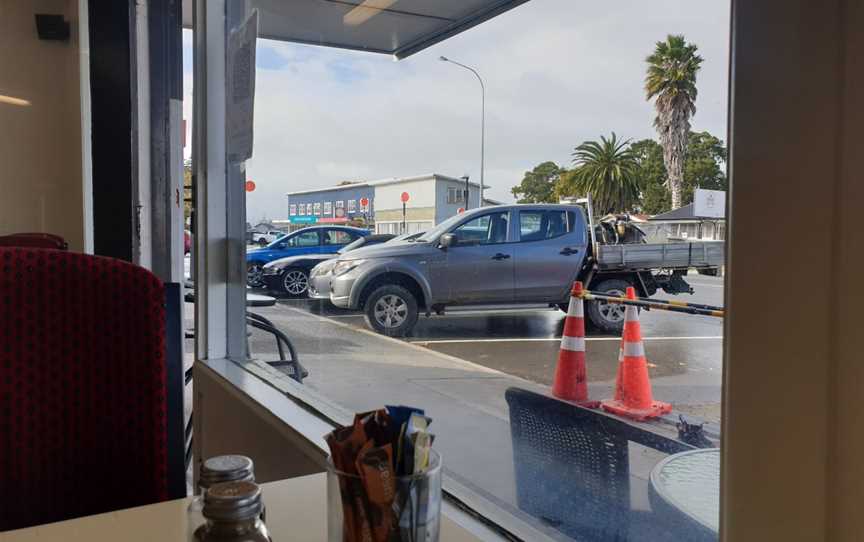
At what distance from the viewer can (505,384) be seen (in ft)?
4.91

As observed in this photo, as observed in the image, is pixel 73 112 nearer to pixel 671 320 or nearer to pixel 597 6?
pixel 597 6

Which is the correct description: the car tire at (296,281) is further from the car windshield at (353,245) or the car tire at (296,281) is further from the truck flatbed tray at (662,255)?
the truck flatbed tray at (662,255)

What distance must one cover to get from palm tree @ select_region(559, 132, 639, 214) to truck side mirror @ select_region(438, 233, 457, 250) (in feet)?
1.36

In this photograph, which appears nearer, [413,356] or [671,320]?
[671,320]

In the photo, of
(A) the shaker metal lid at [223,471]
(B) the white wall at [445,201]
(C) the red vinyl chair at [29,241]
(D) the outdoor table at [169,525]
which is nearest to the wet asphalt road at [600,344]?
(B) the white wall at [445,201]

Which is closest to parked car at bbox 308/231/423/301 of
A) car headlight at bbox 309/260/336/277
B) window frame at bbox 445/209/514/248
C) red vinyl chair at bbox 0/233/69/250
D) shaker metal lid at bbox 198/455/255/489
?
car headlight at bbox 309/260/336/277

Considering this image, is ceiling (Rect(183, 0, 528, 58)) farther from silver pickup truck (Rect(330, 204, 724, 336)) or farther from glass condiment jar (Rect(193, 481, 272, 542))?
glass condiment jar (Rect(193, 481, 272, 542))

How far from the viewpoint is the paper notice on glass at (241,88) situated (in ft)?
6.78

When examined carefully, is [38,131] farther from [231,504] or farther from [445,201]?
[231,504]

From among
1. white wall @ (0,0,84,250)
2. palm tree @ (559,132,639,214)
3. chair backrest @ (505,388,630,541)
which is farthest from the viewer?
white wall @ (0,0,84,250)

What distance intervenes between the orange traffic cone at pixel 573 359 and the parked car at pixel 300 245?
859 mm

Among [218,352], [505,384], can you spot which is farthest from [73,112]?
[505,384]

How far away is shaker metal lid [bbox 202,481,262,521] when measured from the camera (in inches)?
22.9

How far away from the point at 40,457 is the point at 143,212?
2.49m
